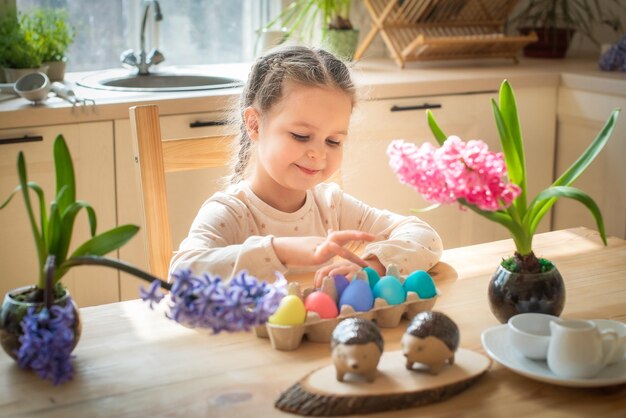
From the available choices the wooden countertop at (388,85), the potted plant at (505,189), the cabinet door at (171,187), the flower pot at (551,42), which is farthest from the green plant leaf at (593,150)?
the flower pot at (551,42)

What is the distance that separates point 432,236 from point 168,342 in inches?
22.3

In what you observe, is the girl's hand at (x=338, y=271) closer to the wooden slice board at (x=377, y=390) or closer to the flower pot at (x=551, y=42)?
the wooden slice board at (x=377, y=390)

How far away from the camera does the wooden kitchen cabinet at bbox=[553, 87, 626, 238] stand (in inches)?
110

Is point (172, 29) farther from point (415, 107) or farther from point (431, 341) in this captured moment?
point (431, 341)

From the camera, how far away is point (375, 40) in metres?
3.37

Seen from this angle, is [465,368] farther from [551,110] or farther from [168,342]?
[551,110]

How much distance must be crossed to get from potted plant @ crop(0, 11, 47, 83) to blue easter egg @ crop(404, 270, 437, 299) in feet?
5.39

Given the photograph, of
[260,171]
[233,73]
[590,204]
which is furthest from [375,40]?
[590,204]

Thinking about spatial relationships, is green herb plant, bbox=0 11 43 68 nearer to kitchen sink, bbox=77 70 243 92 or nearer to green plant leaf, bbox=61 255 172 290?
kitchen sink, bbox=77 70 243 92

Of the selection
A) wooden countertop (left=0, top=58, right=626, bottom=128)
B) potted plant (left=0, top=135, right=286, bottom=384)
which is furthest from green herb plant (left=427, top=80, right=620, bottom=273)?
wooden countertop (left=0, top=58, right=626, bottom=128)

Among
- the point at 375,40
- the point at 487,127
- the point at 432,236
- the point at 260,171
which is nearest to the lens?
the point at 432,236

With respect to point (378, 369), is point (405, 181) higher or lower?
higher

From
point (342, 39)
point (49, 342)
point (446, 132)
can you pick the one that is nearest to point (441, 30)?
point (342, 39)

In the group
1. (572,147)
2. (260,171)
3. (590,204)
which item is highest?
(590,204)
